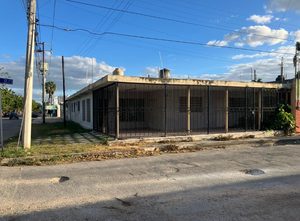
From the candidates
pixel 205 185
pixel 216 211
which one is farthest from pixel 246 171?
pixel 216 211

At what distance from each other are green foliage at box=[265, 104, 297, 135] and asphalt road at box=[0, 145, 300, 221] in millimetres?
6861

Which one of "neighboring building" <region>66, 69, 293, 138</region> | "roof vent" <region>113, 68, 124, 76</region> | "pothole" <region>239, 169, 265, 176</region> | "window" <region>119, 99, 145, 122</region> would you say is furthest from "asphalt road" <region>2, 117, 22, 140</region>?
"pothole" <region>239, 169, 265, 176</region>

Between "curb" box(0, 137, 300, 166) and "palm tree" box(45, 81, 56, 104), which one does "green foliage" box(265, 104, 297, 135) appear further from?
"palm tree" box(45, 81, 56, 104)

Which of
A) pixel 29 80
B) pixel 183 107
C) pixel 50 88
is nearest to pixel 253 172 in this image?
pixel 183 107

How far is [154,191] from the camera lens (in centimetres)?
493

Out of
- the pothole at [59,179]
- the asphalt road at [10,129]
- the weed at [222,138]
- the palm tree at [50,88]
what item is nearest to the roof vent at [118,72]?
the weed at [222,138]

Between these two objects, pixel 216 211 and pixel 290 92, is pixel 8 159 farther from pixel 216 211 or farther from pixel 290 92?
pixel 290 92

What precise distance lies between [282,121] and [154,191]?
1199 centimetres

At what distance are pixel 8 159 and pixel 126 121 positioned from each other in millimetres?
9352

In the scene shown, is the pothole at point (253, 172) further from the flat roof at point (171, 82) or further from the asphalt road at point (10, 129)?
the asphalt road at point (10, 129)

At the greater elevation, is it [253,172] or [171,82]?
[171,82]

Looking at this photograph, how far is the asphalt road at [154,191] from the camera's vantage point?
3.80m

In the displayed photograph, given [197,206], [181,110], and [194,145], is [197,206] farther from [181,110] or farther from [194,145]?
[181,110]

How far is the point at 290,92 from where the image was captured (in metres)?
15.0
